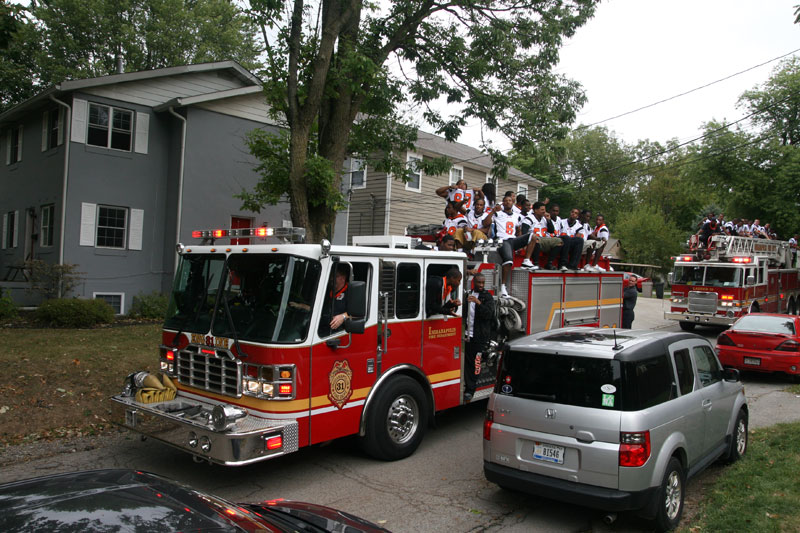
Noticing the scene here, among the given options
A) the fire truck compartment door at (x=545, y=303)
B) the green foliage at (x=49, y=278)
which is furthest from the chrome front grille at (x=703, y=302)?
the green foliage at (x=49, y=278)

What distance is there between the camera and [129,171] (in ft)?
56.2

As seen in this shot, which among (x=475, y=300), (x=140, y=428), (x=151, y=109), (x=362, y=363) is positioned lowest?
(x=140, y=428)

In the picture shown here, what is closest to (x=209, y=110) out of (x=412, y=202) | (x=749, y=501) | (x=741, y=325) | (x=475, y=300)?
(x=412, y=202)

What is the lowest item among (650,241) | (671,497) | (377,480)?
(377,480)

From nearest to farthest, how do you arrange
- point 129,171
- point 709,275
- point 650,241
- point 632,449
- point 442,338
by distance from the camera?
1. point 632,449
2. point 442,338
3. point 129,171
4. point 709,275
5. point 650,241

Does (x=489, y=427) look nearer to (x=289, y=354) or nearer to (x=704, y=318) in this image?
(x=289, y=354)

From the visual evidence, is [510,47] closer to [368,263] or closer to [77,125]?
[368,263]


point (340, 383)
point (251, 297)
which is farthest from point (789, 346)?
point (251, 297)

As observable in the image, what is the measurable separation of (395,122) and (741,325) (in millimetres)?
8802

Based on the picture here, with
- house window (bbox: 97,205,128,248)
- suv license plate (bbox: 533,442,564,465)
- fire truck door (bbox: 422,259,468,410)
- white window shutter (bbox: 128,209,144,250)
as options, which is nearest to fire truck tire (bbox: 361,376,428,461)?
fire truck door (bbox: 422,259,468,410)

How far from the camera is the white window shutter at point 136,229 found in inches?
677

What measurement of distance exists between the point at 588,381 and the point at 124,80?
16.3 m

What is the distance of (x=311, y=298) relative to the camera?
18.3ft

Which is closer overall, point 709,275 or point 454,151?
point 709,275
